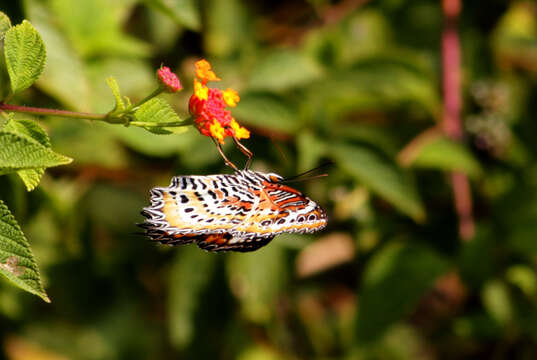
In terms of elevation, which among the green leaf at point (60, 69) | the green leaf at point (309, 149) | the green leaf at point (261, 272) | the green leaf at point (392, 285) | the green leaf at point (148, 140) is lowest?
the green leaf at point (392, 285)

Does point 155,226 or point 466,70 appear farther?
point 466,70

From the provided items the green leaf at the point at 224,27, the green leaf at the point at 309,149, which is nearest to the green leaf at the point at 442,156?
the green leaf at the point at 309,149

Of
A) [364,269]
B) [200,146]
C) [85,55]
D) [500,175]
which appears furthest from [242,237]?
[500,175]

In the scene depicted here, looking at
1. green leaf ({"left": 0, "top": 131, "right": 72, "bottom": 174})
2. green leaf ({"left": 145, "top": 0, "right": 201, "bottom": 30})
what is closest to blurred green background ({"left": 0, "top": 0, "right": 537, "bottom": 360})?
green leaf ({"left": 145, "top": 0, "right": 201, "bottom": 30})

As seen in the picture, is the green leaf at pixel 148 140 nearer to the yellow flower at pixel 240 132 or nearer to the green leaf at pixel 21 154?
the yellow flower at pixel 240 132

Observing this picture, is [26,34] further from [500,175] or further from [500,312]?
[500,175]

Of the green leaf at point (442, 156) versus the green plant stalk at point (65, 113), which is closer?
the green plant stalk at point (65, 113)

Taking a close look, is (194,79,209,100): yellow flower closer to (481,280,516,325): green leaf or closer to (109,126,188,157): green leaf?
(109,126,188,157): green leaf

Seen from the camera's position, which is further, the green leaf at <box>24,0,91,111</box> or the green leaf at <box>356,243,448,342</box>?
the green leaf at <box>356,243,448,342</box>
